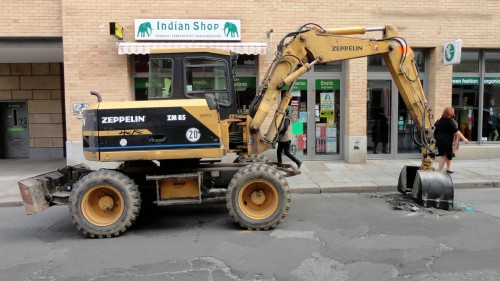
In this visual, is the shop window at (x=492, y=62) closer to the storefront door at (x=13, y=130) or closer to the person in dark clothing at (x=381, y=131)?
the person in dark clothing at (x=381, y=131)

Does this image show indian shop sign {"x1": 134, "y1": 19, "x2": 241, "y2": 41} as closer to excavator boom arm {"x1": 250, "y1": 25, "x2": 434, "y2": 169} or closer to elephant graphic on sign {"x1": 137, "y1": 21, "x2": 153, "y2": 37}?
elephant graphic on sign {"x1": 137, "y1": 21, "x2": 153, "y2": 37}

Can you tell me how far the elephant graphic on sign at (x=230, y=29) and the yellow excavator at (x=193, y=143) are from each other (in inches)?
191

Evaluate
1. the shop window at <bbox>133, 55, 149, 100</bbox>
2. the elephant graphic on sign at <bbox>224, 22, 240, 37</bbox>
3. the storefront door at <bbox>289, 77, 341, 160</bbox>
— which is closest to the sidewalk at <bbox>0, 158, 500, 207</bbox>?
the storefront door at <bbox>289, 77, 341, 160</bbox>

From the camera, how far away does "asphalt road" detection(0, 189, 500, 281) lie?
459cm

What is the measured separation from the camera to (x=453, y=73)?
42.0 feet

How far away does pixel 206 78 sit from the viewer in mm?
6406

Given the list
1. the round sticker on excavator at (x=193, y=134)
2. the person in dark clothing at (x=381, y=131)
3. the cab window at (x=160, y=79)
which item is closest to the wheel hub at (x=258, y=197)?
the round sticker on excavator at (x=193, y=134)

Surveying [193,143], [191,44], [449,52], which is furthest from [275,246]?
[449,52]

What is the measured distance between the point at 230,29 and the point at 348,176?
517 centimetres

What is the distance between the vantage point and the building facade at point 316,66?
1128cm

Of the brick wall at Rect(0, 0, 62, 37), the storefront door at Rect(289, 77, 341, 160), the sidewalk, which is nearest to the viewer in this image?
the sidewalk

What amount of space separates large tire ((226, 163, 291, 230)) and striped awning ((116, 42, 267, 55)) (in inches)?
209

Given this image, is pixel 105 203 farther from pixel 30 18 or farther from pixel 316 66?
pixel 316 66

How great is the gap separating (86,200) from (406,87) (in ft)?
18.7
